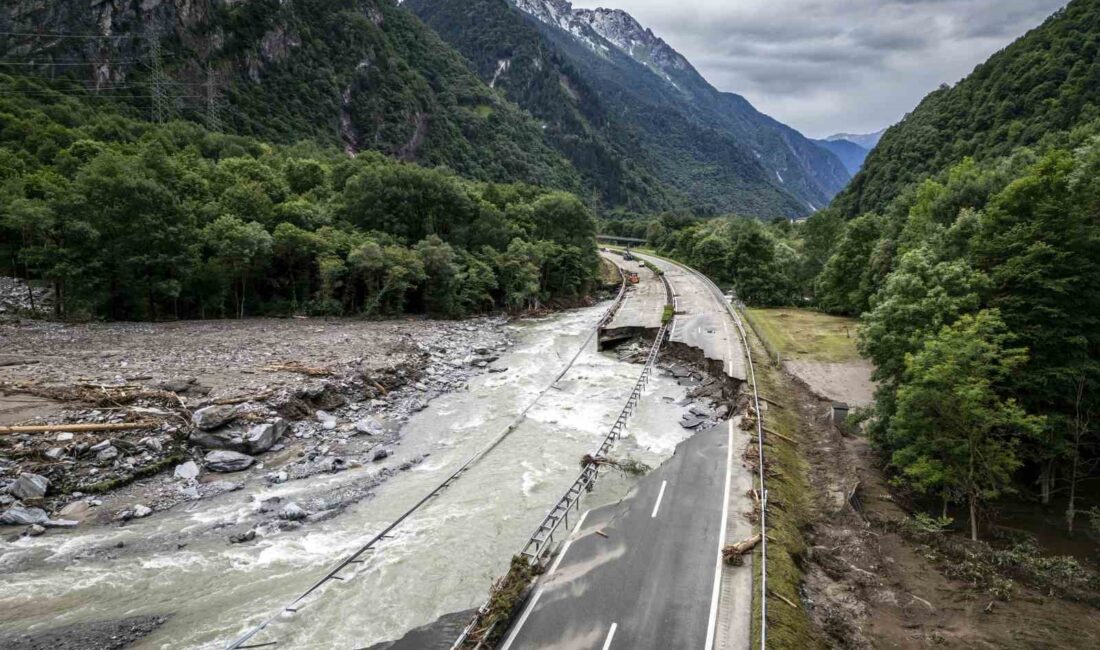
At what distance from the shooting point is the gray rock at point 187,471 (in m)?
20.6

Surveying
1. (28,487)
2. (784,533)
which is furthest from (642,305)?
(28,487)

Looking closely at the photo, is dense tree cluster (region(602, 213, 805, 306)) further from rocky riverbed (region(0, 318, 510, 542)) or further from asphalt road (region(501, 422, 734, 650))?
asphalt road (region(501, 422, 734, 650))

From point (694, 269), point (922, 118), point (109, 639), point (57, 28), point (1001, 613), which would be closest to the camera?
point (109, 639)

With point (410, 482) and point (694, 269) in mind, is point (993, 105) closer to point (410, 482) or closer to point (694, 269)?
point (694, 269)

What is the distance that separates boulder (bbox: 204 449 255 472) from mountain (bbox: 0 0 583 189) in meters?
98.2

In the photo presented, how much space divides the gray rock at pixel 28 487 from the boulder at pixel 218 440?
15.7 feet

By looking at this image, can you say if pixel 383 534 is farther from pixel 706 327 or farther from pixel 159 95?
pixel 159 95

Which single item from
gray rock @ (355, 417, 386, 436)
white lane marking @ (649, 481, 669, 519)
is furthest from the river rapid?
white lane marking @ (649, 481, 669, 519)

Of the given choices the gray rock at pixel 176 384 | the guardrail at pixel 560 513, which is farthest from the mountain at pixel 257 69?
the guardrail at pixel 560 513

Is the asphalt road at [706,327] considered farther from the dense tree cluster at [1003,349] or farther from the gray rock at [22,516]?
the gray rock at [22,516]

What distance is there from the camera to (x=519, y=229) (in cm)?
7150

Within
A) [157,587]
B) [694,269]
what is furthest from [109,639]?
[694,269]

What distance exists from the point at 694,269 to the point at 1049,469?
75.3 meters

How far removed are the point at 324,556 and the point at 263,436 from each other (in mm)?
8782
